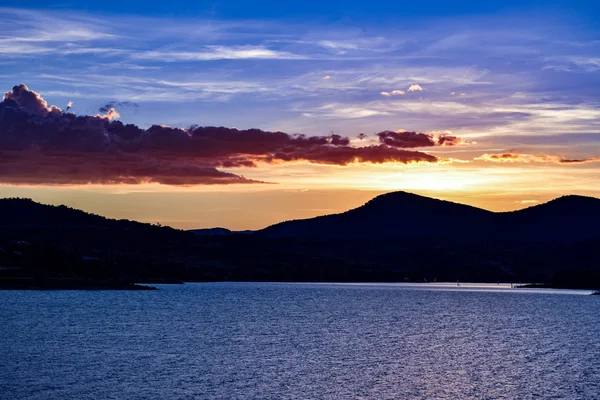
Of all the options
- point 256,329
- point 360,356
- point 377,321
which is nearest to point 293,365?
point 360,356

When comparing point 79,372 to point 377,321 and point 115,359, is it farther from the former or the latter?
point 377,321

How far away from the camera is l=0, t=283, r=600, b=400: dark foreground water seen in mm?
75375

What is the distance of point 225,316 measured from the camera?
17638 cm

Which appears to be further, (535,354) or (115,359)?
(535,354)

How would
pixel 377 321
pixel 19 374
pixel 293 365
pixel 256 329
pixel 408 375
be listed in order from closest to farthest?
1. pixel 19 374
2. pixel 408 375
3. pixel 293 365
4. pixel 256 329
5. pixel 377 321

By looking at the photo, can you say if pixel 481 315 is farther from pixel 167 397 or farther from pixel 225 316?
pixel 167 397

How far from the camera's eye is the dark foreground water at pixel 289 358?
75.4 meters

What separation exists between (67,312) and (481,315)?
330 ft

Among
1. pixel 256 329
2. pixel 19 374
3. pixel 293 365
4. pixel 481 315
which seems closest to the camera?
pixel 19 374

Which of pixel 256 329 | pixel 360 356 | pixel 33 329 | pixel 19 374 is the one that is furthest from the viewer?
pixel 256 329

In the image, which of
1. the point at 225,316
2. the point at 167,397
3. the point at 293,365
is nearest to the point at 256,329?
the point at 225,316

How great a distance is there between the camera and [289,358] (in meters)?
99.2

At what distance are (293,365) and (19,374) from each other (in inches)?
1225

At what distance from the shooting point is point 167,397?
69.9 metres
